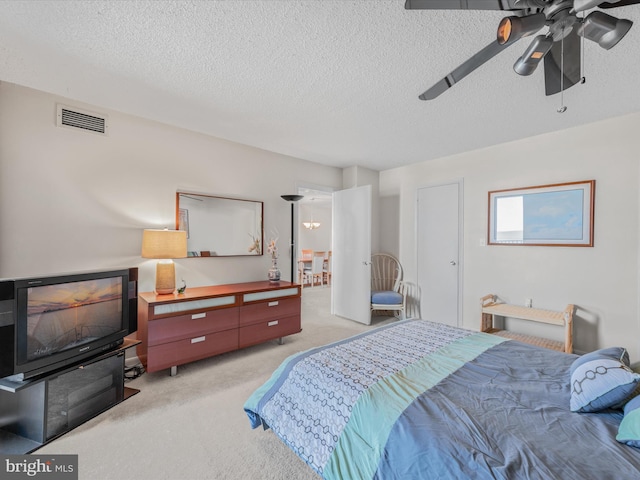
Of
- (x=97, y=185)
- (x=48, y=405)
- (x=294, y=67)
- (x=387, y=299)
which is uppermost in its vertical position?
(x=294, y=67)

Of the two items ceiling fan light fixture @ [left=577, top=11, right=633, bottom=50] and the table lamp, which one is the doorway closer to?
the table lamp

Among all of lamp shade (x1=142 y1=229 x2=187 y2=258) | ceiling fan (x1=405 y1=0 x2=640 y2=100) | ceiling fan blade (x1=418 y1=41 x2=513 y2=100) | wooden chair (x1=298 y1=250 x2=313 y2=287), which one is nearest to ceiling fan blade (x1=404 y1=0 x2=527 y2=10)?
ceiling fan (x1=405 y1=0 x2=640 y2=100)

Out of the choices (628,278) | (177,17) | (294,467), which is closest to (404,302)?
(628,278)

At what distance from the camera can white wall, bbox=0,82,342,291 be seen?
7.39ft

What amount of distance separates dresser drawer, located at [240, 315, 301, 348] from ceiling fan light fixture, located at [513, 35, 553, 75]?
2.99 meters

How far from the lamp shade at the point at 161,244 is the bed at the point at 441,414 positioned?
1.63 meters

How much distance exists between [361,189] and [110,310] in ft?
10.8

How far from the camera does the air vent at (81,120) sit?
2439mm

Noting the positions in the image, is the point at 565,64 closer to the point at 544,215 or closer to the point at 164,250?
the point at 544,215

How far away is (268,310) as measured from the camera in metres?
3.22

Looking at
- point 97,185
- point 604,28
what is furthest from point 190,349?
point 604,28

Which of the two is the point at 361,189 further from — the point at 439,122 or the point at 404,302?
the point at 404,302

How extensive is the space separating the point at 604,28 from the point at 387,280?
157 inches

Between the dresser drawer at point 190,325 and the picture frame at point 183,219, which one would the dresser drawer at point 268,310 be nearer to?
the dresser drawer at point 190,325
